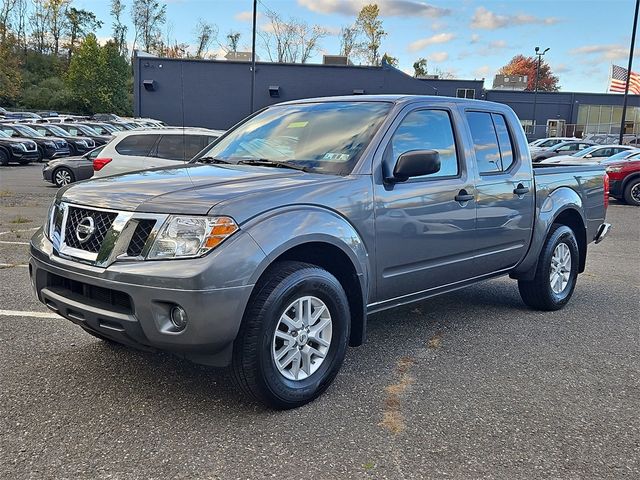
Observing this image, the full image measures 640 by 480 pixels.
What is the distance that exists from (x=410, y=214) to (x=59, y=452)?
8.21 feet

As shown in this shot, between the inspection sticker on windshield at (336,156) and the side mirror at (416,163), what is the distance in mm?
343

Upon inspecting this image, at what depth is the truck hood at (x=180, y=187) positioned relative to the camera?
3092 mm

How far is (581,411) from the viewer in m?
3.48

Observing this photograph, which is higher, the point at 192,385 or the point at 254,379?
the point at 254,379

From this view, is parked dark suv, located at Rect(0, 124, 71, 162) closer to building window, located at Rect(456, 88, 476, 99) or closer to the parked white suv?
the parked white suv

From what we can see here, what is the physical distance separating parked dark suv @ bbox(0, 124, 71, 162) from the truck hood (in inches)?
890

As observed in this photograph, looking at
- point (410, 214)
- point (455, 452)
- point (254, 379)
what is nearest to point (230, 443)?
point (254, 379)

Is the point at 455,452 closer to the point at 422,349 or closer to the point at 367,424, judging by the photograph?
the point at 367,424

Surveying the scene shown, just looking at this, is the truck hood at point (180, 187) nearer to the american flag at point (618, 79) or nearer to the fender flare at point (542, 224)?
the fender flare at point (542, 224)

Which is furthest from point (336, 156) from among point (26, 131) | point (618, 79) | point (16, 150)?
point (618, 79)

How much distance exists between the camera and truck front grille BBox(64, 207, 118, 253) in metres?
3.18

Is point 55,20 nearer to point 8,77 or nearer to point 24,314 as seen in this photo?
point 8,77

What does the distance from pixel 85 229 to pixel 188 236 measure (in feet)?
2.26

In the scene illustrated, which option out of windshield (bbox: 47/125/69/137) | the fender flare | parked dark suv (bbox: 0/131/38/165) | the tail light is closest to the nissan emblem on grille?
the fender flare
